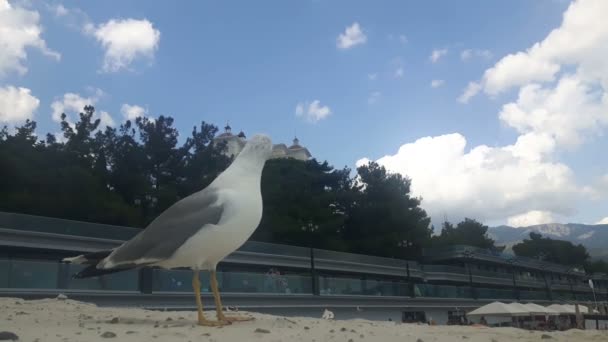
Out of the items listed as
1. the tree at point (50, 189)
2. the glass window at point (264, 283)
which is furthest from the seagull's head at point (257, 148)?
the tree at point (50, 189)

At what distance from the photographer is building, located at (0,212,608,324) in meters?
14.0

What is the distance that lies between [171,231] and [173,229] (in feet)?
0.09

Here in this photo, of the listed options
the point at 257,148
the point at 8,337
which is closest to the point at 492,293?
the point at 257,148

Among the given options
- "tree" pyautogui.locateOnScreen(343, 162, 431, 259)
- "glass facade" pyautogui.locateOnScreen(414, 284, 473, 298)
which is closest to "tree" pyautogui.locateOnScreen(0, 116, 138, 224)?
"glass facade" pyautogui.locateOnScreen(414, 284, 473, 298)

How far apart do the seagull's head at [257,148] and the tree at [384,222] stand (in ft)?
130

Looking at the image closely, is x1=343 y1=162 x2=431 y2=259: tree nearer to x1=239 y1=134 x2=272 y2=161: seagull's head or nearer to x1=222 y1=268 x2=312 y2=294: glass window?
x1=222 y1=268 x2=312 y2=294: glass window

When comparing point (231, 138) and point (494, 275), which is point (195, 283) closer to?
point (494, 275)

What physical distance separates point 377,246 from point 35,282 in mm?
34907

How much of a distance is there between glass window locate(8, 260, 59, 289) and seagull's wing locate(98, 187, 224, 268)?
9.56 m

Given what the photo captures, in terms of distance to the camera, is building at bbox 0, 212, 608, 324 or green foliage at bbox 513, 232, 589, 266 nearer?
building at bbox 0, 212, 608, 324

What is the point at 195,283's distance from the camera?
5387mm

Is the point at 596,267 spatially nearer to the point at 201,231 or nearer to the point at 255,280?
the point at 255,280

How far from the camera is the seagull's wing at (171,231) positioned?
5137 mm

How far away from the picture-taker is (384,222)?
47094 millimetres
